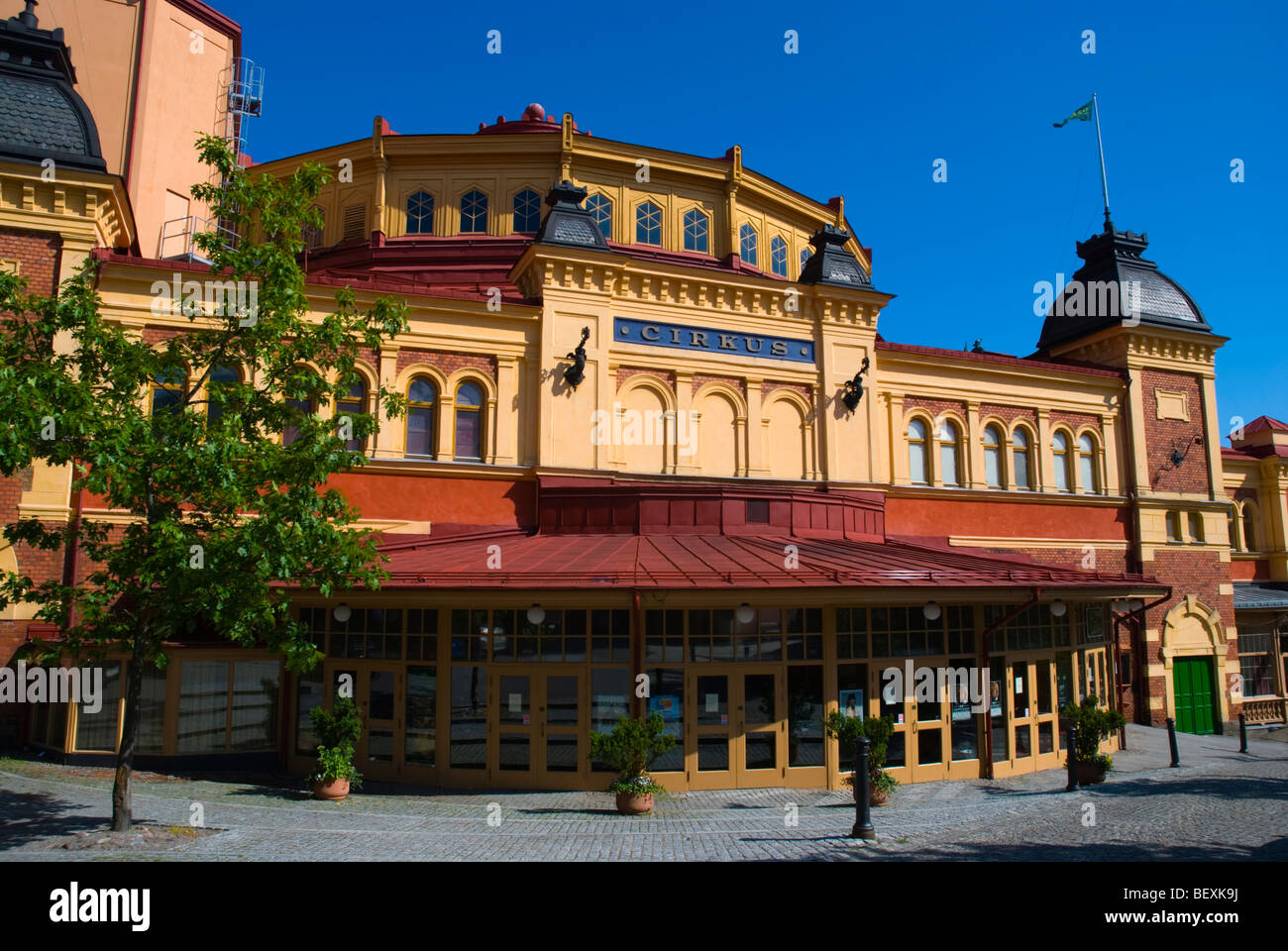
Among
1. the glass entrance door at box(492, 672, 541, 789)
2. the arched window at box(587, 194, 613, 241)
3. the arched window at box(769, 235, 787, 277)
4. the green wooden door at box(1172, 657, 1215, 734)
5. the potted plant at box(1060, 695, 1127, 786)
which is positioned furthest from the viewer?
the arched window at box(769, 235, 787, 277)

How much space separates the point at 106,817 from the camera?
12.4m

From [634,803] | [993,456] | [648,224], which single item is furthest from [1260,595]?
[634,803]

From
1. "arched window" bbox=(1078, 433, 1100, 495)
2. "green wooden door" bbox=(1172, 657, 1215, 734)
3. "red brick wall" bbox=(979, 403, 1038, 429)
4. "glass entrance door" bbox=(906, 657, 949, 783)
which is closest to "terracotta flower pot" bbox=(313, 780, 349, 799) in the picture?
"glass entrance door" bbox=(906, 657, 949, 783)

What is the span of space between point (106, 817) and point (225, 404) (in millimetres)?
6020

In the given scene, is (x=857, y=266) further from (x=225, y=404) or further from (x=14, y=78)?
(x=14, y=78)

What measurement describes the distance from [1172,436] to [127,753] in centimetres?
2913

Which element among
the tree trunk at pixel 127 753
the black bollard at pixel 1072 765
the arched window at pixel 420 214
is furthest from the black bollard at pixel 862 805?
the arched window at pixel 420 214

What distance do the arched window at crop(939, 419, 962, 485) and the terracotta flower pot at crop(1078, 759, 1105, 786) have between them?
10.3m

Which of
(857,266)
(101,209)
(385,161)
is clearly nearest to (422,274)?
(385,161)

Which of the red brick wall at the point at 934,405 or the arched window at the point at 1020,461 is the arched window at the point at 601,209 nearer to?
the red brick wall at the point at 934,405

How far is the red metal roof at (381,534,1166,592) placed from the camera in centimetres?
1493

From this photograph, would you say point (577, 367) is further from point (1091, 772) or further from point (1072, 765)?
point (1091, 772)

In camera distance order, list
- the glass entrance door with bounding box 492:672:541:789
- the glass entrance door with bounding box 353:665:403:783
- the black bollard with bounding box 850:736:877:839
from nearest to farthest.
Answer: the black bollard with bounding box 850:736:877:839 → the glass entrance door with bounding box 492:672:541:789 → the glass entrance door with bounding box 353:665:403:783

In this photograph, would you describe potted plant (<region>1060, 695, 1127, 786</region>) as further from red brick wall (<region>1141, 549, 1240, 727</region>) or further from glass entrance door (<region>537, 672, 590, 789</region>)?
red brick wall (<region>1141, 549, 1240, 727</region>)
